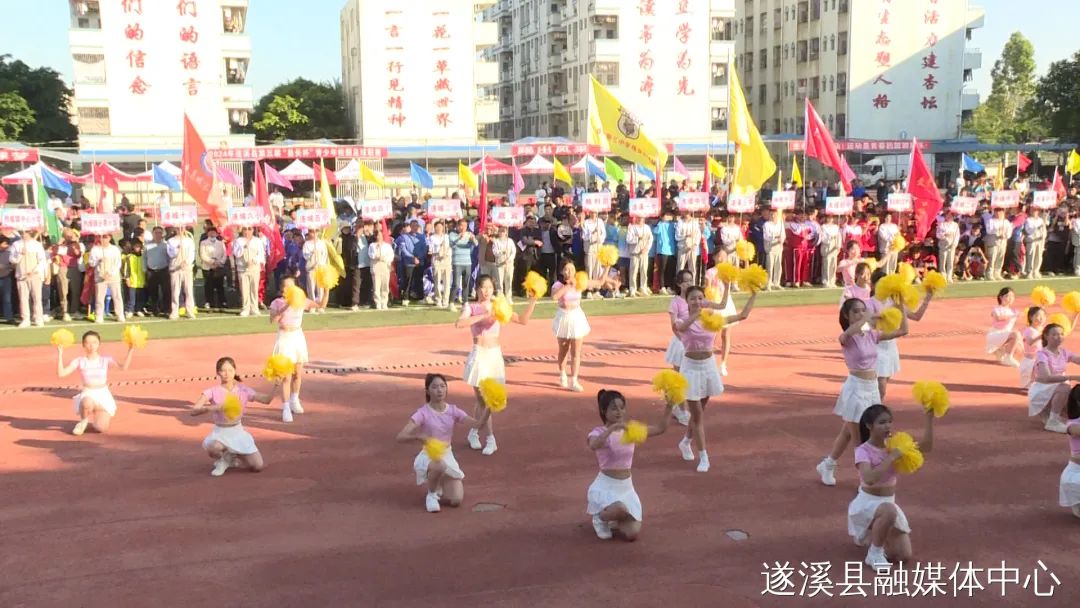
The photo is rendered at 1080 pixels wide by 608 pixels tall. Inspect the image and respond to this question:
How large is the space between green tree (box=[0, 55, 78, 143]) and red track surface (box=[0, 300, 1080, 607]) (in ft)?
156

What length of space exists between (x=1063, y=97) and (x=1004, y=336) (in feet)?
145

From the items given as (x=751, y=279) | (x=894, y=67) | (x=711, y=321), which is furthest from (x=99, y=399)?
(x=894, y=67)

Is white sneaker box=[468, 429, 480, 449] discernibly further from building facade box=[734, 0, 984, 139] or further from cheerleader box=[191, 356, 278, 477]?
building facade box=[734, 0, 984, 139]

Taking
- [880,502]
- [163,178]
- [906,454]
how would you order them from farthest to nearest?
[163,178]
[880,502]
[906,454]

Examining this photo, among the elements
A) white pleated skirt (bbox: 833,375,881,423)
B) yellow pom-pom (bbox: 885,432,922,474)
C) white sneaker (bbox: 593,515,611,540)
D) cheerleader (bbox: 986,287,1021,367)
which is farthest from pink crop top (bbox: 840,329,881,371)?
cheerleader (bbox: 986,287,1021,367)

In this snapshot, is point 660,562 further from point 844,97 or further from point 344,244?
point 844,97

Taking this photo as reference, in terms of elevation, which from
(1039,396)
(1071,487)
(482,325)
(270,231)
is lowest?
(1071,487)

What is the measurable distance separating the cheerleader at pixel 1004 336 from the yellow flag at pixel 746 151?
258 inches

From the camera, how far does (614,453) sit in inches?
306

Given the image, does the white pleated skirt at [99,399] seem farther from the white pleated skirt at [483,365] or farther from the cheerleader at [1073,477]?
the cheerleader at [1073,477]

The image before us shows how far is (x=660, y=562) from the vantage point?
7441 mm

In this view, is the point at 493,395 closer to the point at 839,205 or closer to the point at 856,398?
the point at 856,398

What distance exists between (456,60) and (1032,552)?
162 ft

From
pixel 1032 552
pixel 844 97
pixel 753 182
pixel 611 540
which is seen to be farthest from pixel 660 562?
pixel 844 97
